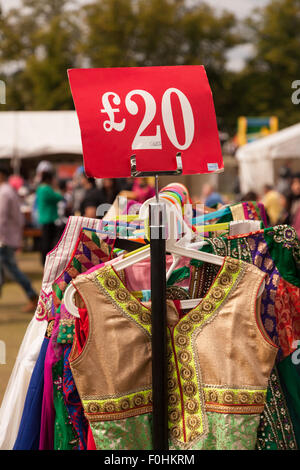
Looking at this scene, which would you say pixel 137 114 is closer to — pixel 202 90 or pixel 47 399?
pixel 202 90

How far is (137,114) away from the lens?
87.7 inches

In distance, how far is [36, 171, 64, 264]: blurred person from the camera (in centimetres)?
1005

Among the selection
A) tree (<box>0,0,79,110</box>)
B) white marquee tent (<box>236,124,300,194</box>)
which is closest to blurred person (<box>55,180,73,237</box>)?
white marquee tent (<box>236,124,300,194</box>)

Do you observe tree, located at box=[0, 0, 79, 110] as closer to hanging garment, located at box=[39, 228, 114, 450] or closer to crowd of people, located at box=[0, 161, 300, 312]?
crowd of people, located at box=[0, 161, 300, 312]

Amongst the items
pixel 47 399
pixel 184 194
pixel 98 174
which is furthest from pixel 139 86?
pixel 47 399

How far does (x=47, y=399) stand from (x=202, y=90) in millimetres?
1250

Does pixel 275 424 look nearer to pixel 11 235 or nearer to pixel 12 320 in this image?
pixel 12 320

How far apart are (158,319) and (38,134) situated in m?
11.9

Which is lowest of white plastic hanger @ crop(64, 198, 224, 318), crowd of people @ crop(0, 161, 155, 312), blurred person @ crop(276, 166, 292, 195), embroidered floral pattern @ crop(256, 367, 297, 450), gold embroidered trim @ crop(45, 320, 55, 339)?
embroidered floral pattern @ crop(256, 367, 297, 450)

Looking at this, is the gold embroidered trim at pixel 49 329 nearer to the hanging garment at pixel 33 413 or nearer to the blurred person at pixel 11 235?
the hanging garment at pixel 33 413

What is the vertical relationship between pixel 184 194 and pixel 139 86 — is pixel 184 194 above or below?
below

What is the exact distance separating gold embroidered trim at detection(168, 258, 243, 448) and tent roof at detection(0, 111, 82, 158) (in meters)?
10.9

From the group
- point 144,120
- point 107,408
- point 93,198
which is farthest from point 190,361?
point 93,198

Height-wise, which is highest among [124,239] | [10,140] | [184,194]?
[10,140]
